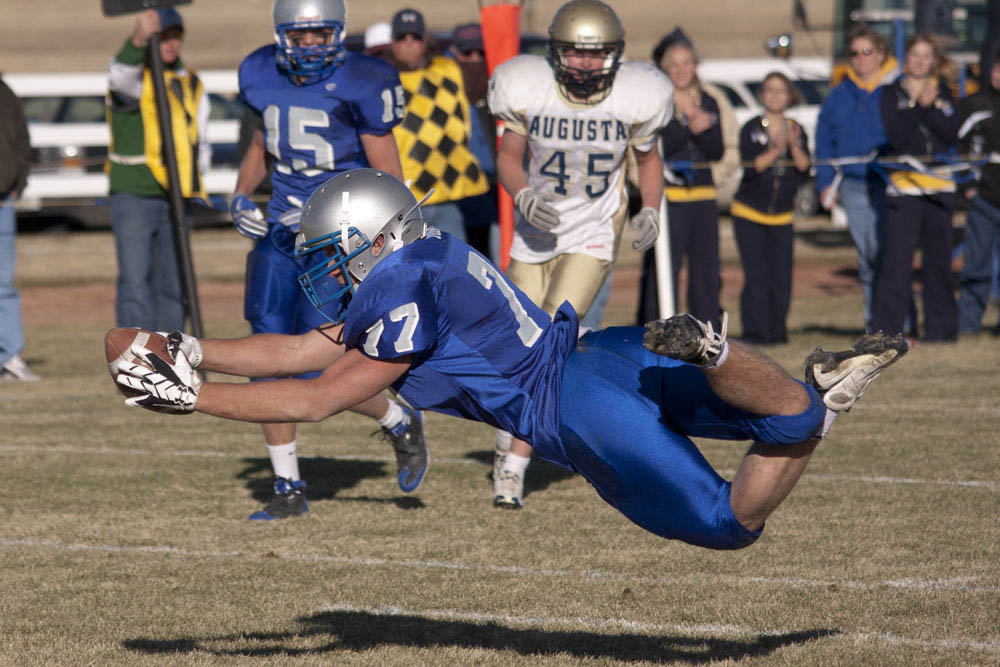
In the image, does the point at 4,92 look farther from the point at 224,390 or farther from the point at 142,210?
the point at 224,390

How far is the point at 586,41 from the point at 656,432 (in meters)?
2.46

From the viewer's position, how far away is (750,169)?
10531 mm

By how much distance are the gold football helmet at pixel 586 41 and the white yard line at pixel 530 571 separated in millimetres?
2124

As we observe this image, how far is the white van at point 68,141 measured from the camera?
705 inches

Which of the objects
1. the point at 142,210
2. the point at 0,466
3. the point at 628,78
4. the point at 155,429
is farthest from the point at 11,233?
the point at 628,78

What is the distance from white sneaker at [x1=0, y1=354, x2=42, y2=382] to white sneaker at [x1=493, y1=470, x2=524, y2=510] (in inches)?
181

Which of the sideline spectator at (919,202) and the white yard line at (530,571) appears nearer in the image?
the white yard line at (530,571)

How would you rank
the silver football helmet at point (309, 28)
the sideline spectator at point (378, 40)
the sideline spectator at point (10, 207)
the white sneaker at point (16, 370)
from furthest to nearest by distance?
the sideline spectator at point (378, 40)
the white sneaker at point (16, 370)
the sideline spectator at point (10, 207)
the silver football helmet at point (309, 28)

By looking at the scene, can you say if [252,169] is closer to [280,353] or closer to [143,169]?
[280,353]

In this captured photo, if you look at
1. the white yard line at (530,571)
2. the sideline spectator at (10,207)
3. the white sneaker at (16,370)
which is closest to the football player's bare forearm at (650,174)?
the white yard line at (530,571)

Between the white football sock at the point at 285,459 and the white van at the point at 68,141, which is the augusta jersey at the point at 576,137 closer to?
the white football sock at the point at 285,459

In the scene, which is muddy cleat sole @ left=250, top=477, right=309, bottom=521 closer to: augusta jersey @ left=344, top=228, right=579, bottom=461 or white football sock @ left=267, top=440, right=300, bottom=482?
white football sock @ left=267, top=440, right=300, bottom=482

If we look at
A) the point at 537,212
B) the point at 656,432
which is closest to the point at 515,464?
the point at 537,212

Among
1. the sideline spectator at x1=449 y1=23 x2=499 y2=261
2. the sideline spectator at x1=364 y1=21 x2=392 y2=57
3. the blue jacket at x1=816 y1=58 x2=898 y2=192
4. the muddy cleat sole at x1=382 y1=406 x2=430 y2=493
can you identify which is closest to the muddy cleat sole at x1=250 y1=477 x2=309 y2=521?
the muddy cleat sole at x1=382 y1=406 x2=430 y2=493
